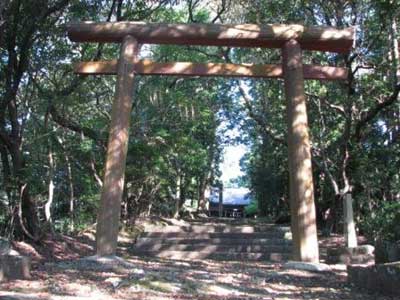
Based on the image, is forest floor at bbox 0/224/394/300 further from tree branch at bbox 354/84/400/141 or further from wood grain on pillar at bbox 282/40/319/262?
tree branch at bbox 354/84/400/141

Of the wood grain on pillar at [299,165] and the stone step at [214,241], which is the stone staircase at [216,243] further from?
the wood grain on pillar at [299,165]

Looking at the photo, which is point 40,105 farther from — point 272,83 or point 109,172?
point 272,83

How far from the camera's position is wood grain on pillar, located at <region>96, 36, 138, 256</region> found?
25.1 feet

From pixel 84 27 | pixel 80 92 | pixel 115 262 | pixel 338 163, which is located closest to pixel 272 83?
pixel 338 163

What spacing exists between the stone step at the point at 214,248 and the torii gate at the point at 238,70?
3.64 m

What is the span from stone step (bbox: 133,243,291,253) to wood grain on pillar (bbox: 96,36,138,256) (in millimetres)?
4070

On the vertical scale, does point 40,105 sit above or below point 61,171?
above

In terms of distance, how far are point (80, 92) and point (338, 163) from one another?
7938 mm

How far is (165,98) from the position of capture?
46.6ft

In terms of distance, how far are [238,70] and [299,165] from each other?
2020 mm

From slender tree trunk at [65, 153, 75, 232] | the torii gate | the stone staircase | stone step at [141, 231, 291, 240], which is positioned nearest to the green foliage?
the torii gate

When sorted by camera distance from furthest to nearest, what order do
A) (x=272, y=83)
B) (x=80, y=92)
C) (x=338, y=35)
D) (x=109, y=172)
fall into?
(x=272, y=83) → (x=80, y=92) → (x=338, y=35) → (x=109, y=172)

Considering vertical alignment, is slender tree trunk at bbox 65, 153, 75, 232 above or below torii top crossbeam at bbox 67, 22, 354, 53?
below

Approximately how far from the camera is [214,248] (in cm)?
1162
